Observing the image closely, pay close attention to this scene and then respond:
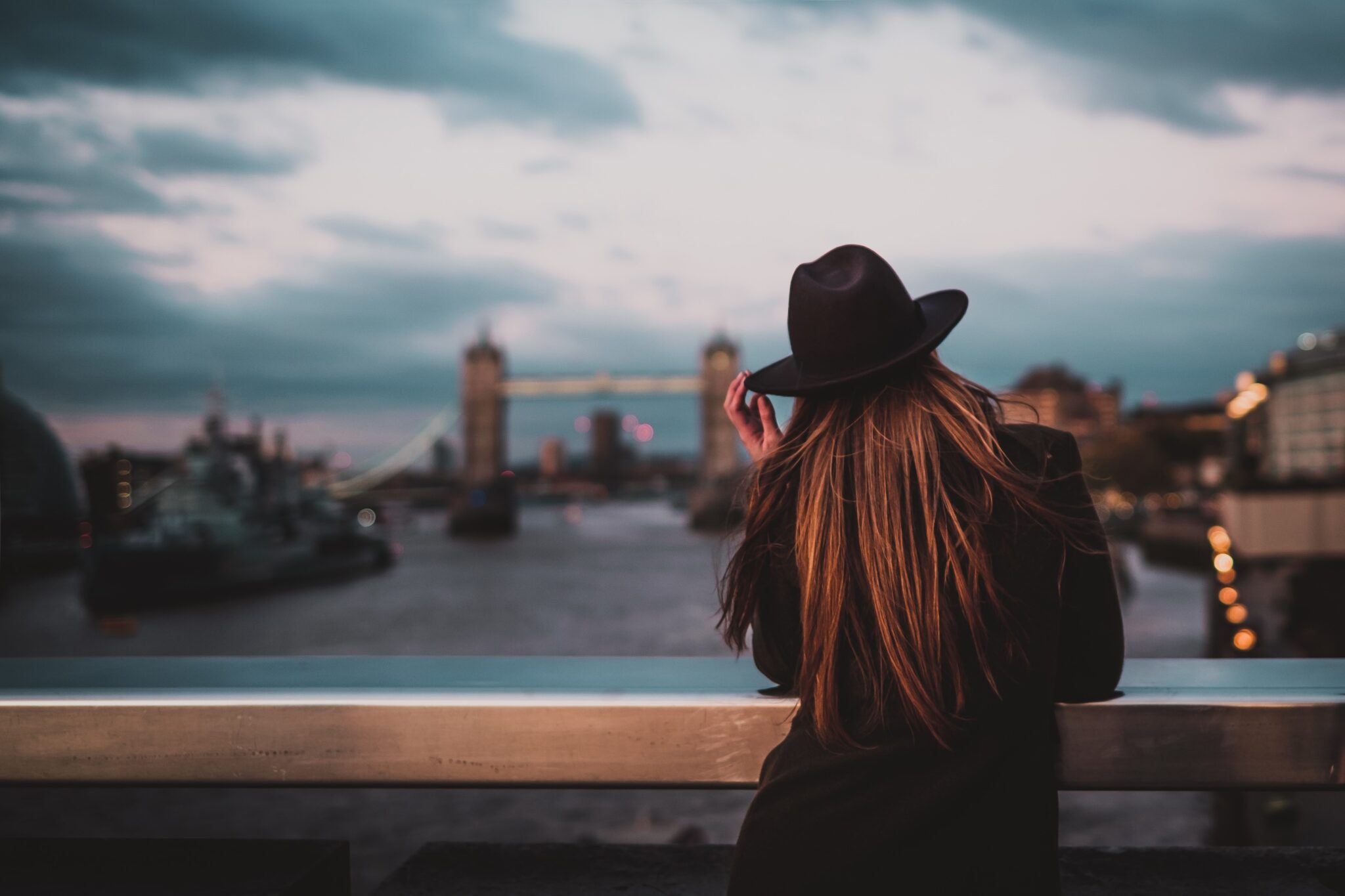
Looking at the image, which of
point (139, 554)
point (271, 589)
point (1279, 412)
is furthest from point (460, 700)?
point (1279, 412)

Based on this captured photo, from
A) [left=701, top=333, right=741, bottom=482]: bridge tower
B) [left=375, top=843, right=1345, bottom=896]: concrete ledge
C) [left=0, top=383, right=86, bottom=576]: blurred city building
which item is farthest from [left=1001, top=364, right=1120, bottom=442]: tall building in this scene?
[left=375, top=843, right=1345, bottom=896]: concrete ledge

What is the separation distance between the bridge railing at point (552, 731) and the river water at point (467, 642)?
0.61 ft

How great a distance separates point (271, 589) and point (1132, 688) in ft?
136

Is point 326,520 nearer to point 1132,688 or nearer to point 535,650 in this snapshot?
point 535,650

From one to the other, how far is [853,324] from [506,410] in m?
55.4

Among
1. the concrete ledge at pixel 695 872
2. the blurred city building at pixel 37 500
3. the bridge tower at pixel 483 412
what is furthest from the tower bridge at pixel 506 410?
the concrete ledge at pixel 695 872

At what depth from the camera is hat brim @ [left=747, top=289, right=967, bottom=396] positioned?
32.3 inches

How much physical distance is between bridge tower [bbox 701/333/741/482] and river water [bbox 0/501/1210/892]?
4523mm

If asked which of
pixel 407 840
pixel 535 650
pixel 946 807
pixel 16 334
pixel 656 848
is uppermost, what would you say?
pixel 16 334

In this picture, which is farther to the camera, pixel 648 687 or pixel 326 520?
pixel 326 520

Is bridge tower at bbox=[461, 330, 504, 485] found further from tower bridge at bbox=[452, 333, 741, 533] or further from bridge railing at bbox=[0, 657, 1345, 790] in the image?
bridge railing at bbox=[0, 657, 1345, 790]

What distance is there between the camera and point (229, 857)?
3.49 feet

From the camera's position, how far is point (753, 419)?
1018mm

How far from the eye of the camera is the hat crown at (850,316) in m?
0.84
